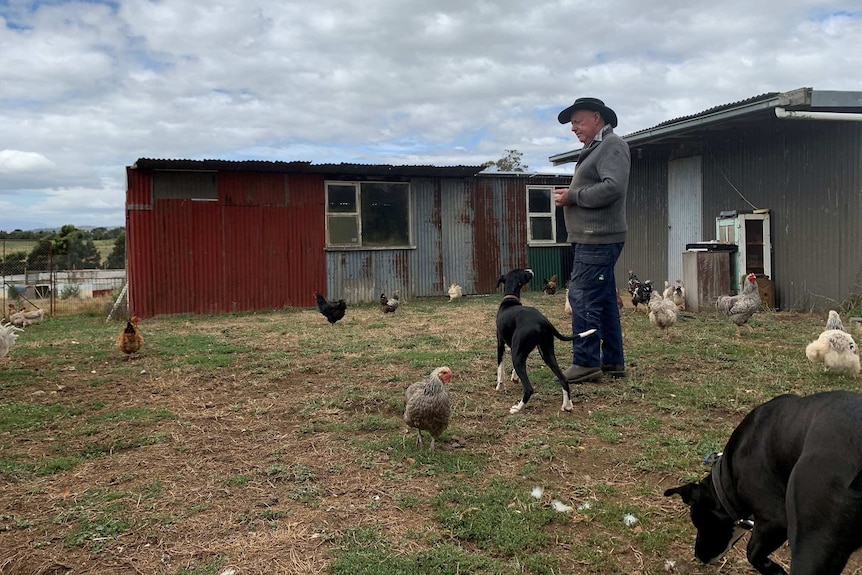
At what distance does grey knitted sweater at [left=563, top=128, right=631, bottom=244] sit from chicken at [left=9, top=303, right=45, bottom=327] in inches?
457

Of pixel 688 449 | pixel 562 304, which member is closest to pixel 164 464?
pixel 688 449

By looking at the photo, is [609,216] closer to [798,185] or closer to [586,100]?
[586,100]

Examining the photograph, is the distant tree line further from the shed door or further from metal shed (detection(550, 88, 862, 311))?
metal shed (detection(550, 88, 862, 311))

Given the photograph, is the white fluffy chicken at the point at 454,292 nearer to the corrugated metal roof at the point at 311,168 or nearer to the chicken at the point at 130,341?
the corrugated metal roof at the point at 311,168

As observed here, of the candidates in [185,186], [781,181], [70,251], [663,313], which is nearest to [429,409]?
[663,313]

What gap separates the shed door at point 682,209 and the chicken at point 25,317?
45.6 ft

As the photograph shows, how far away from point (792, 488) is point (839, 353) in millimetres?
4161

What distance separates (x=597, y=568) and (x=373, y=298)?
12886mm

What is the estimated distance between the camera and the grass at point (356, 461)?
2.71 m

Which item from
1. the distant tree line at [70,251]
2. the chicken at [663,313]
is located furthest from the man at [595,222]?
the distant tree line at [70,251]

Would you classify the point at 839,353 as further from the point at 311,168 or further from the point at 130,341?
the point at 311,168

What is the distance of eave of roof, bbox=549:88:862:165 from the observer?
873 cm

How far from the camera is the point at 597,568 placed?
8.34ft

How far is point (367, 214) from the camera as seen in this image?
15.2m
